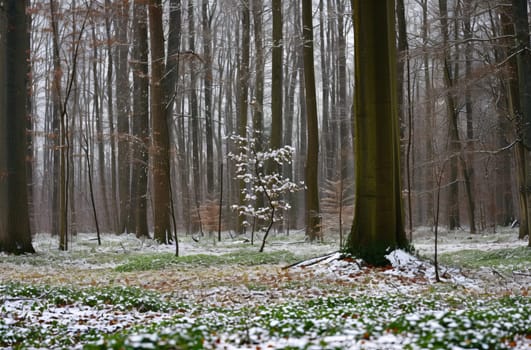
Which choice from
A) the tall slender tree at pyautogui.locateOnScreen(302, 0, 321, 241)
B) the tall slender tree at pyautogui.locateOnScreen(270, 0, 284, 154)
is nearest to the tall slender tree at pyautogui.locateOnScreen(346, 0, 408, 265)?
the tall slender tree at pyautogui.locateOnScreen(302, 0, 321, 241)

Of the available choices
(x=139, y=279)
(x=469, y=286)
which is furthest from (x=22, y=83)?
(x=469, y=286)

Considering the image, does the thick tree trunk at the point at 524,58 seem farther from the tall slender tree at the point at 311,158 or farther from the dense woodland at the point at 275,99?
the tall slender tree at the point at 311,158

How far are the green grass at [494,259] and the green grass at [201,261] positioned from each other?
3.80m

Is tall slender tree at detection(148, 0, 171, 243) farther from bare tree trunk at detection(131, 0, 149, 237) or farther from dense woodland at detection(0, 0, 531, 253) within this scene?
bare tree trunk at detection(131, 0, 149, 237)

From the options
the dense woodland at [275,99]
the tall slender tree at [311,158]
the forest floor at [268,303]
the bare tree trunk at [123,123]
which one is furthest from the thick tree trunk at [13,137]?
the bare tree trunk at [123,123]

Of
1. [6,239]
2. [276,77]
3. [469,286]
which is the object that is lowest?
[469,286]

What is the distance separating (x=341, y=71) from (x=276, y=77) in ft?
35.7

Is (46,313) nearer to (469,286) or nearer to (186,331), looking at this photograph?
(186,331)

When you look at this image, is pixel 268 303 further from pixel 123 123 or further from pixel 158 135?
pixel 123 123

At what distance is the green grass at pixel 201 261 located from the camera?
11.9 m

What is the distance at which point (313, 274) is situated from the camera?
971cm

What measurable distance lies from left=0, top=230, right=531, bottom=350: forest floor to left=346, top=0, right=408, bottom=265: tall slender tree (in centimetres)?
47

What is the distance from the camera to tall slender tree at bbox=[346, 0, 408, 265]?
403 inches

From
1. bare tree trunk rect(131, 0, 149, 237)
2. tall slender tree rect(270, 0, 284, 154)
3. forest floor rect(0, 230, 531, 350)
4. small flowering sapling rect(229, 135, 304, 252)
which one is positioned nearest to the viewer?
forest floor rect(0, 230, 531, 350)
